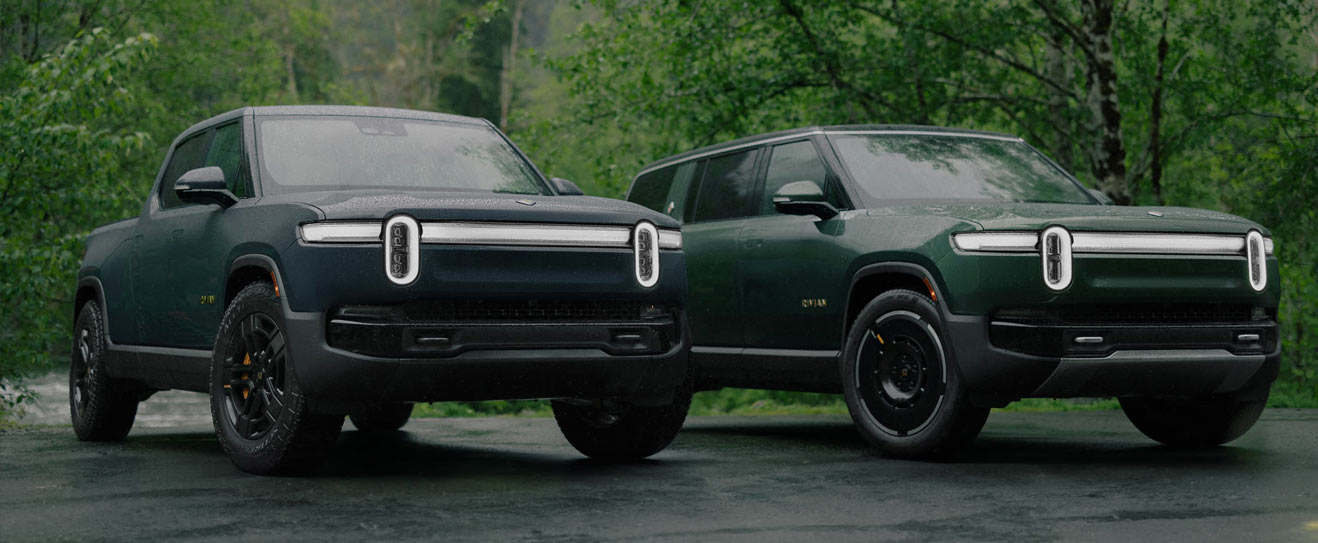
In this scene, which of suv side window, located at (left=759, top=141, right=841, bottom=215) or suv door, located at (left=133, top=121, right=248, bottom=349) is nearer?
A: suv door, located at (left=133, top=121, right=248, bottom=349)

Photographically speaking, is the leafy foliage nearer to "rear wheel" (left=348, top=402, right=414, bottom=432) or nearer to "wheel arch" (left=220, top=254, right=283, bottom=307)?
"rear wheel" (left=348, top=402, right=414, bottom=432)

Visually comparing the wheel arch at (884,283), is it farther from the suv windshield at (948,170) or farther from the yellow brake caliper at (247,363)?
the yellow brake caliper at (247,363)

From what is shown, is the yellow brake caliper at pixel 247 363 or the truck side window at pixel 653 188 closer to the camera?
the yellow brake caliper at pixel 247 363

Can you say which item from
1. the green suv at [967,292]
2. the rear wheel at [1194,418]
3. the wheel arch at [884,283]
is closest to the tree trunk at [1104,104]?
the green suv at [967,292]

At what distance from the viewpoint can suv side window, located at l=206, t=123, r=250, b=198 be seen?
7.62 meters

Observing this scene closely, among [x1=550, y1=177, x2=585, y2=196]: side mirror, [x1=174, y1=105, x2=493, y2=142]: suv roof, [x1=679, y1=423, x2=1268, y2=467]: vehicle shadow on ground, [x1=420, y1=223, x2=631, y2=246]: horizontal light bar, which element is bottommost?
[x1=679, y1=423, x2=1268, y2=467]: vehicle shadow on ground

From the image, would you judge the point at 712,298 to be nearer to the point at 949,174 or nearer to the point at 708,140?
the point at 949,174

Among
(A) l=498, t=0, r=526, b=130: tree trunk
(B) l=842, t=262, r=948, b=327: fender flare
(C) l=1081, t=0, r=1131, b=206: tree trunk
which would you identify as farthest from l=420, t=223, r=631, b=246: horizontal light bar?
(A) l=498, t=0, r=526, b=130: tree trunk

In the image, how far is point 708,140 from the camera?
17844 millimetres

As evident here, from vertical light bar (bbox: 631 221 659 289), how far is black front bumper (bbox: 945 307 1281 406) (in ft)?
5.02

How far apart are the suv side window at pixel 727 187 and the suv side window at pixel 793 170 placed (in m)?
0.18

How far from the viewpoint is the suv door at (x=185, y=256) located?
7.45 m

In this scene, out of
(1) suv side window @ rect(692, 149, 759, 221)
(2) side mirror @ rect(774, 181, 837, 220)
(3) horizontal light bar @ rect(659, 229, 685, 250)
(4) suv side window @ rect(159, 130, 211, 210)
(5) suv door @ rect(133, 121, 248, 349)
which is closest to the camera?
(3) horizontal light bar @ rect(659, 229, 685, 250)

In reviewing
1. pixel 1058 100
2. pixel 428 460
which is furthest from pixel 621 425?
pixel 1058 100
